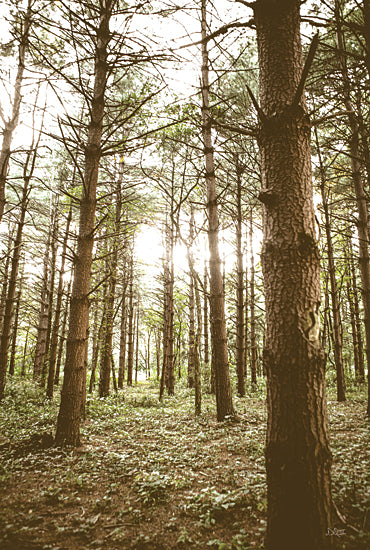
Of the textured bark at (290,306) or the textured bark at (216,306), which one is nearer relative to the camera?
the textured bark at (290,306)

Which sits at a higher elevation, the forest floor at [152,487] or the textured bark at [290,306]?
the textured bark at [290,306]

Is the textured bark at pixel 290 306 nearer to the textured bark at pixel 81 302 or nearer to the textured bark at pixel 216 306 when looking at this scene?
the textured bark at pixel 81 302

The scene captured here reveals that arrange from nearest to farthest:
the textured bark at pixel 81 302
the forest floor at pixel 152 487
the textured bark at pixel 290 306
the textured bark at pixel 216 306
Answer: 1. the textured bark at pixel 290 306
2. the forest floor at pixel 152 487
3. the textured bark at pixel 81 302
4. the textured bark at pixel 216 306

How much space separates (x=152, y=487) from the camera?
11.7ft

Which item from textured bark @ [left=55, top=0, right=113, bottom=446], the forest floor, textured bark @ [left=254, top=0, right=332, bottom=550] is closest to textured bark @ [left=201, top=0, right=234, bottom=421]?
the forest floor

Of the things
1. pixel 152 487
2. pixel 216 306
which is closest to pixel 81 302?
pixel 152 487

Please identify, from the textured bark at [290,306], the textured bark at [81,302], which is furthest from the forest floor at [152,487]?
the textured bark at [81,302]

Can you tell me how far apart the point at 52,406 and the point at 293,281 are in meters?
8.62

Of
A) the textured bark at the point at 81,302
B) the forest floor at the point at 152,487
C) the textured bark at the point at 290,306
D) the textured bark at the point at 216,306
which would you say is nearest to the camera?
the textured bark at the point at 290,306

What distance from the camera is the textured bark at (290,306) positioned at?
1879 millimetres

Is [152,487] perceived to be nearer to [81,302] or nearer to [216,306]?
[81,302]

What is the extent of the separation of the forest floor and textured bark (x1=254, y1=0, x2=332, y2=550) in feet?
1.15

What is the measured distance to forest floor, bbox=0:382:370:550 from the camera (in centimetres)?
255

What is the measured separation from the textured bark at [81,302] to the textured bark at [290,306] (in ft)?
10.6
